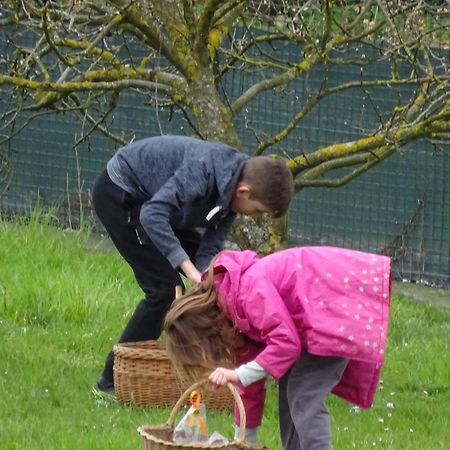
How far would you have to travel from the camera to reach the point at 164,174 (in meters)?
5.37

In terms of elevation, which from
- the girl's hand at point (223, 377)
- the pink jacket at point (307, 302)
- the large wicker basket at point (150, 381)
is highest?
the pink jacket at point (307, 302)

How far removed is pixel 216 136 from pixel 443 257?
405 cm

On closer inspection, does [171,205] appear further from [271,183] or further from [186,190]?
[271,183]

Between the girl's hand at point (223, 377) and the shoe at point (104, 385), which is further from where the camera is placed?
the shoe at point (104, 385)

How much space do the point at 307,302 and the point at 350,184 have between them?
224 inches

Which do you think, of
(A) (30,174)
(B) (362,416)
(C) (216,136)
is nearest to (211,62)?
(C) (216,136)

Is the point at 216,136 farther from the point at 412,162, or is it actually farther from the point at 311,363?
the point at 412,162

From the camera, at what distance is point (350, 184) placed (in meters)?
9.70

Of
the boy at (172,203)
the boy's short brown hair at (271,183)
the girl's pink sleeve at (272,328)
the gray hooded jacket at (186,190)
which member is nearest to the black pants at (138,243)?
the boy at (172,203)

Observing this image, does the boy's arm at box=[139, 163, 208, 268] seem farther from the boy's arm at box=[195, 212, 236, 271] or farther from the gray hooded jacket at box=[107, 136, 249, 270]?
the boy's arm at box=[195, 212, 236, 271]

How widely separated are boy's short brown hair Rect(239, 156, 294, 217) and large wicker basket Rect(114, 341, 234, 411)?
107 centimetres

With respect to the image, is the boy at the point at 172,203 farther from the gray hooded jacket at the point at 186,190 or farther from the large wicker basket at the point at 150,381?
the large wicker basket at the point at 150,381

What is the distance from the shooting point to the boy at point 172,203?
491 centimetres

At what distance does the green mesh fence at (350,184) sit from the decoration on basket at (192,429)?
504cm
